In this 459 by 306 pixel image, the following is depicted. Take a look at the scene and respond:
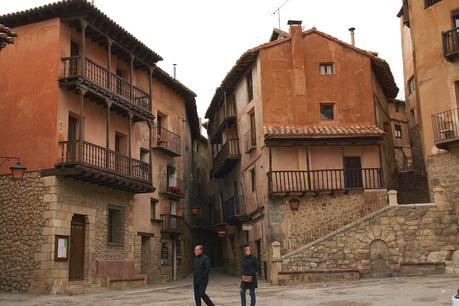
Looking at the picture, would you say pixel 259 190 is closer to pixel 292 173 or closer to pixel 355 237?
pixel 292 173

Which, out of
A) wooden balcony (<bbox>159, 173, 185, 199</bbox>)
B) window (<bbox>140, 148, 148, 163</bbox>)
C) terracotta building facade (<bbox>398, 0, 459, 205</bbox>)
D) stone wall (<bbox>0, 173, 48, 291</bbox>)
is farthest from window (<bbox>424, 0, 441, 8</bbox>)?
stone wall (<bbox>0, 173, 48, 291</bbox>)

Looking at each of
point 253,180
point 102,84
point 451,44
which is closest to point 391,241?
point 451,44

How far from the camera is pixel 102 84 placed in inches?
841

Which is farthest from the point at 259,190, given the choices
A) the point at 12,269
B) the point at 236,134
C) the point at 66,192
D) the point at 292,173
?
the point at 12,269

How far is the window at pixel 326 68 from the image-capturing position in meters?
26.1

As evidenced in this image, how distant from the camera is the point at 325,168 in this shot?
81.9ft

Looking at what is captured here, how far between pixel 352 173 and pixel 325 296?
10995 millimetres

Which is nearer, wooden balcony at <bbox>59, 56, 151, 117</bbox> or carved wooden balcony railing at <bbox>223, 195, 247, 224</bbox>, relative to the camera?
wooden balcony at <bbox>59, 56, 151, 117</bbox>

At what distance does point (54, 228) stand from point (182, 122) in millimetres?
13731

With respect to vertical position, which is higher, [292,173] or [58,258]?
[292,173]

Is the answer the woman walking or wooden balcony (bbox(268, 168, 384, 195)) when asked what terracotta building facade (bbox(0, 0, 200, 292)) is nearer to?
wooden balcony (bbox(268, 168, 384, 195))

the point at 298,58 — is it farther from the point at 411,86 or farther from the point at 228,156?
the point at 411,86

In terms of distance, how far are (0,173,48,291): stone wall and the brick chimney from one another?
12.7 meters

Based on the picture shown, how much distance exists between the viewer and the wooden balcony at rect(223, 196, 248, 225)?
28.5m
